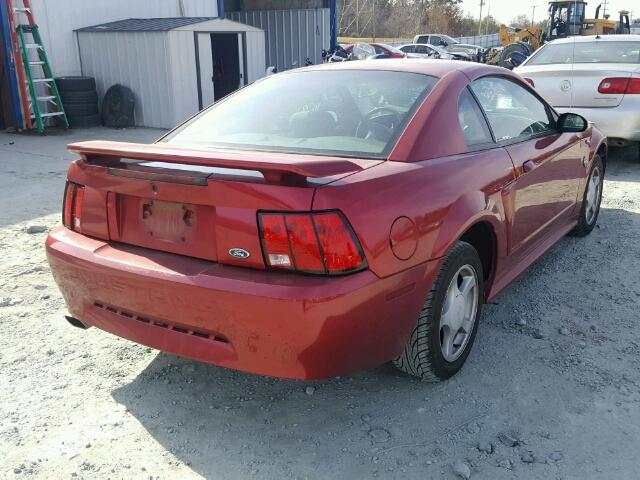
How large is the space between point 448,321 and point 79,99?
10.9 meters

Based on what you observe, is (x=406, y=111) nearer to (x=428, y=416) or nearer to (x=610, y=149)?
(x=428, y=416)

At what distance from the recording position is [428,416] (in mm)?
2789

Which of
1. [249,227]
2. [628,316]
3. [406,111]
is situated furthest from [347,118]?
[628,316]

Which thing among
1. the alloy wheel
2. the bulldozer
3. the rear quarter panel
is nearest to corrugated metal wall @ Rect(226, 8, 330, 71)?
the bulldozer

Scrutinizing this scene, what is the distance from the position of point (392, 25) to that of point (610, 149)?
189ft

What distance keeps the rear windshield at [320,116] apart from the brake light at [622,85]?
16.7 ft

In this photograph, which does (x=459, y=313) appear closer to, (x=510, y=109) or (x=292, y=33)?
(x=510, y=109)

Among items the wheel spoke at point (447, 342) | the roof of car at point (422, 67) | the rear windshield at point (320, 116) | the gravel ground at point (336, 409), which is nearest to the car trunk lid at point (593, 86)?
the gravel ground at point (336, 409)

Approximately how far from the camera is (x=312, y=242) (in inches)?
90.7

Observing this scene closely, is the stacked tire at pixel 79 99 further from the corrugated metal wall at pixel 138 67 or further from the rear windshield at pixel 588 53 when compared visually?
the rear windshield at pixel 588 53

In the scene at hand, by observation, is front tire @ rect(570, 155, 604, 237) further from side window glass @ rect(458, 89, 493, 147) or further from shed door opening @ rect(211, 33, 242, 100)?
shed door opening @ rect(211, 33, 242, 100)

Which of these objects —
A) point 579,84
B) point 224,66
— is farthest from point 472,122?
point 224,66

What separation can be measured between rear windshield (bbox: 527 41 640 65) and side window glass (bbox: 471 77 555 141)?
4721 millimetres

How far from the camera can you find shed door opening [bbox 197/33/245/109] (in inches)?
485
